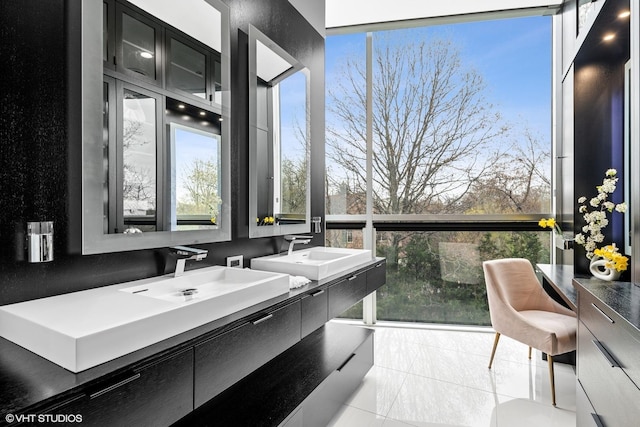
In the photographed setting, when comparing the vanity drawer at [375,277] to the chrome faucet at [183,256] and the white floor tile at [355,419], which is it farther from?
the chrome faucet at [183,256]

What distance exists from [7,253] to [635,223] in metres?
2.37

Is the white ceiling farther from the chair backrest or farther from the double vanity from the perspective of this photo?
the double vanity

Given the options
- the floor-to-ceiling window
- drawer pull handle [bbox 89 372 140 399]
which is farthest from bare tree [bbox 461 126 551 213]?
drawer pull handle [bbox 89 372 140 399]

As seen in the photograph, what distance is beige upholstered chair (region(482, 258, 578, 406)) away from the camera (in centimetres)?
230

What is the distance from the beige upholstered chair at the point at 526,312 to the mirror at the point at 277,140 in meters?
1.51

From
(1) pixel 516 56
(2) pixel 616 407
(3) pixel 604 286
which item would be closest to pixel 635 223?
(3) pixel 604 286

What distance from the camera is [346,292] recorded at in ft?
7.09

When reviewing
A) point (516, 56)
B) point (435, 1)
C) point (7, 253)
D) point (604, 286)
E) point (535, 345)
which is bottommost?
point (535, 345)

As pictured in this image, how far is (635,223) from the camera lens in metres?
1.55

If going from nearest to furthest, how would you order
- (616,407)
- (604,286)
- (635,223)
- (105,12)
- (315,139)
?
(616,407), (105,12), (635,223), (604,286), (315,139)

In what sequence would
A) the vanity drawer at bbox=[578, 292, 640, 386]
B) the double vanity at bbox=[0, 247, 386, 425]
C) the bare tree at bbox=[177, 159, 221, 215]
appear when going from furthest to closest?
the bare tree at bbox=[177, 159, 221, 215] < the vanity drawer at bbox=[578, 292, 640, 386] < the double vanity at bbox=[0, 247, 386, 425]

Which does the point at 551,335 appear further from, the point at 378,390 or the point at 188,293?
the point at 188,293

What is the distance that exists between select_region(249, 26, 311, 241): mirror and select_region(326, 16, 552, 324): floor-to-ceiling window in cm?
113

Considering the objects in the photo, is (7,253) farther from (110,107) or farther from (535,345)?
(535,345)
